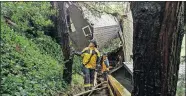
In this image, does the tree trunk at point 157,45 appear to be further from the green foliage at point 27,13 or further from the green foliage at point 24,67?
the green foliage at point 27,13

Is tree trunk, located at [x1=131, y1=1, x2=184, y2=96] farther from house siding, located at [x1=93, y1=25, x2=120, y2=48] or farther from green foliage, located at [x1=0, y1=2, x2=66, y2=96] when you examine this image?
house siding, located at [x1=93, y1=25, x2=120, y2=48]

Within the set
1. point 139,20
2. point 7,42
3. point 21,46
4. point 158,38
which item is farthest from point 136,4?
point 21,46

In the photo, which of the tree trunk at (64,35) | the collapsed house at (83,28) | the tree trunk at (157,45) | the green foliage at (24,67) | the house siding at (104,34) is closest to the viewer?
the tree trunk at (157,45)

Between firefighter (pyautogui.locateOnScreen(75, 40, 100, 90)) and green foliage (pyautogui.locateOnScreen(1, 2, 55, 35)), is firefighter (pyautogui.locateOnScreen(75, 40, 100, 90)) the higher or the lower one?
the lower one

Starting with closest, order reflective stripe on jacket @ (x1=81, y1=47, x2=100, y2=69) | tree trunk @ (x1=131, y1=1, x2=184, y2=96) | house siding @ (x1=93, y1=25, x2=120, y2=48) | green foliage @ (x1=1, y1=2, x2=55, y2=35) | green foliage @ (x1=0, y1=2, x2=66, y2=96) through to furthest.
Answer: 1. tree trunk @ (x1=131, y1=1, x2=184, y2=96)
2. green foliage @ (x1=0, y1=2, x2=66, y2=96)
3. reflective stripe on jacket @ (x1=81, y1=47, x2=100, y2=69)
4. green foliage @ (x1=1, y1=2, x2=55, y2=35)
5. house siding @ (x1=93, y1=25, x2=120, y2=48)

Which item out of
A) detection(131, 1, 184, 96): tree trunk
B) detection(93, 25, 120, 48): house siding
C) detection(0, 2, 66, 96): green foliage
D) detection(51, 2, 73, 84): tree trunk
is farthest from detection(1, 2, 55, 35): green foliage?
detection(93, 25, 120, 48): house siding

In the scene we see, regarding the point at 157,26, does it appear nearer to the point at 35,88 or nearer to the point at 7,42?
the point at 35,88

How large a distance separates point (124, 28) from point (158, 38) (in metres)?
19.7

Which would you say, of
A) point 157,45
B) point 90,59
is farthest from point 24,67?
point 157,45

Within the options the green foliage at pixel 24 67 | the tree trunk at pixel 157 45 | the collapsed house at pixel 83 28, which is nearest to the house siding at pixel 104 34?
the collapsed house at pixel 83 28

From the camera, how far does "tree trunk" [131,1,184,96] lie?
3316 millimetres

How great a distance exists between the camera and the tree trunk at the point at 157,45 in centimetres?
332

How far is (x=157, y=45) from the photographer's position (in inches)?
133

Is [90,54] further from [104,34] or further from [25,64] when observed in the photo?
[104,34]
